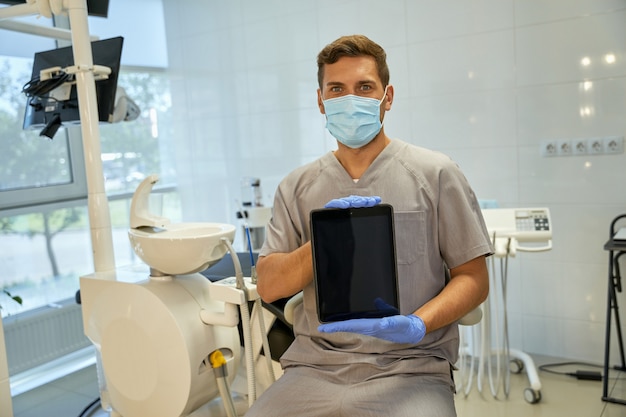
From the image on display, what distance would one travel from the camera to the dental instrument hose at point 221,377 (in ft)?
6.43

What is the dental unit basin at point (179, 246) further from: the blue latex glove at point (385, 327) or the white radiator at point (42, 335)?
the white radiator at point (42, 335)

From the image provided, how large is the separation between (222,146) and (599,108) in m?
2.52

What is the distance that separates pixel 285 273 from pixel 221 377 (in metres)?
0.71

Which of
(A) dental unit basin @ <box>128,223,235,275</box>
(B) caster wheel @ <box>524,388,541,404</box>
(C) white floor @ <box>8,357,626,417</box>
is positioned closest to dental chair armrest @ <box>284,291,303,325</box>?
(A) dental unit basin @ <box>128,223,235,275</box>

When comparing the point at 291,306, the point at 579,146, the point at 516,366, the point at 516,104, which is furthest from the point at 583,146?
the point at 291,306

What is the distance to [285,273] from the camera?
1465 mm

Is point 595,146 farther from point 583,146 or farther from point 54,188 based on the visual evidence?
point 54,188

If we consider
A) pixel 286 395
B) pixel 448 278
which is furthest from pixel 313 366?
pixel 448 278

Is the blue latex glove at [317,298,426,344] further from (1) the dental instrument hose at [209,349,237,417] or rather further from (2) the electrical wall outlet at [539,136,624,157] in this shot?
(2) the electrical wall outlet at [539,136,624,157]

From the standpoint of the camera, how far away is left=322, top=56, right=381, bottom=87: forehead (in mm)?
1507

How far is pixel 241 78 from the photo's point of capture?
406 centimetres

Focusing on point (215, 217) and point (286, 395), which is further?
point (215, 217)

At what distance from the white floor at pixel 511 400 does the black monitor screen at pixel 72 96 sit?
1.32m

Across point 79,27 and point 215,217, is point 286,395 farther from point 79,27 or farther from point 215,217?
point 215,217
